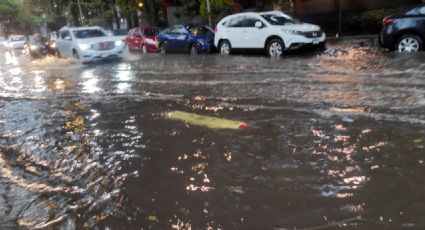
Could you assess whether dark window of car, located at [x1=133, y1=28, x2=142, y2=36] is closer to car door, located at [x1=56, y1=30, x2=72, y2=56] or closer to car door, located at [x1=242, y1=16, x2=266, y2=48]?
car door, located at [x1=56, y1=30, x2=72, y2=56]

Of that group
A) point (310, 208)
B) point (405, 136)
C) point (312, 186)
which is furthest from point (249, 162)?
point (405, 136)

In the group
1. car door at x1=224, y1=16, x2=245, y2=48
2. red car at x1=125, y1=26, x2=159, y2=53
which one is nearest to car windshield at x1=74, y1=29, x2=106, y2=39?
red car at x1=125, y1=26, x2=159, y2=53

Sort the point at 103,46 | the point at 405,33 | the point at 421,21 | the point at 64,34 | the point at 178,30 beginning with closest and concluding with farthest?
the point at 421,21 < the point at 405,33 < the point at 103,46 < the point at 178,30 < the point at 64,34

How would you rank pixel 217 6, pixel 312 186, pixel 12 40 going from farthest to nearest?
pixel 12 40
pixel 217 6
pixel 312 186

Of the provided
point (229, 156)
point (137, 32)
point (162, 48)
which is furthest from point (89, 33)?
point (229, 156)

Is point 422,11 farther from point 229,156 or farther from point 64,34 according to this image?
point 64,34

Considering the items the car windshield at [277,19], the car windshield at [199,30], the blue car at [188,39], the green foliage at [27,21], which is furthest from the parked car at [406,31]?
the green foliage at [27,21]

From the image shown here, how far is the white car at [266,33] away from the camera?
52.7 feet

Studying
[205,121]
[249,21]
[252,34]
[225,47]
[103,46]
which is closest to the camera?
[205,121]

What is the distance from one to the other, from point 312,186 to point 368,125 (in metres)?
2.35

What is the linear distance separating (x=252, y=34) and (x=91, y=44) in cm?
661

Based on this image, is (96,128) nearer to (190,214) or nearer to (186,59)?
(190,214)

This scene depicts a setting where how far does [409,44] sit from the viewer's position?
1352 centimetres

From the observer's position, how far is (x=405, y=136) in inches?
243
